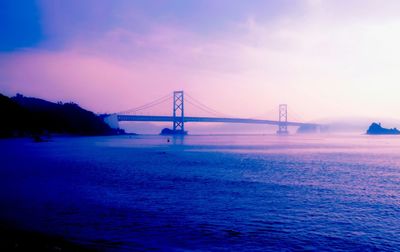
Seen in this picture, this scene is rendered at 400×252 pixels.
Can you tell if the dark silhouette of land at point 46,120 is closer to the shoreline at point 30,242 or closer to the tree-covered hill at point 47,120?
the tree-covered hill at point 47,120

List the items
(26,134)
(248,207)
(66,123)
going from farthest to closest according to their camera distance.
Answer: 1. (66,123)
2. (26,134)
3. (248,207)

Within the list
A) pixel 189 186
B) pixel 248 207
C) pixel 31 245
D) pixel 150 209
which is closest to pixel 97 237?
pixel 31 245

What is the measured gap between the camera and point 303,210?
9.66 meters

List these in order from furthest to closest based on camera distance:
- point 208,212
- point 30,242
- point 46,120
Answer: point 46,120 → point 208,212 → point 30,242

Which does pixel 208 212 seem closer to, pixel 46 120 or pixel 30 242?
pixel 30 242

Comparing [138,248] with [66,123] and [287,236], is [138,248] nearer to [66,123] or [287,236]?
[287,236]

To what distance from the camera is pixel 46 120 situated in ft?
294

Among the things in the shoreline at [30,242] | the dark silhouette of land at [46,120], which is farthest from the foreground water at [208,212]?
the dark silhouette of land at [46,120]

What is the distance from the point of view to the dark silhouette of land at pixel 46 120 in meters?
65.9

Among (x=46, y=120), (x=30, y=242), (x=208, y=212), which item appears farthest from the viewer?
(x=46, y=120)

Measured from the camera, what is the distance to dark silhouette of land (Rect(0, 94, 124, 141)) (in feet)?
216

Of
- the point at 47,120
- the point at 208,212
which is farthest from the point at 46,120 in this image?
the point at 208,212

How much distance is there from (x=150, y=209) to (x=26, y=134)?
69295 mm

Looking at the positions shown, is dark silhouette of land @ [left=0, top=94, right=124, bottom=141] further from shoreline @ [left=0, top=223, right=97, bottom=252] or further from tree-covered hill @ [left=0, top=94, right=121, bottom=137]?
shoreline @ [left=0, top=223, right=97, bottom=252]
